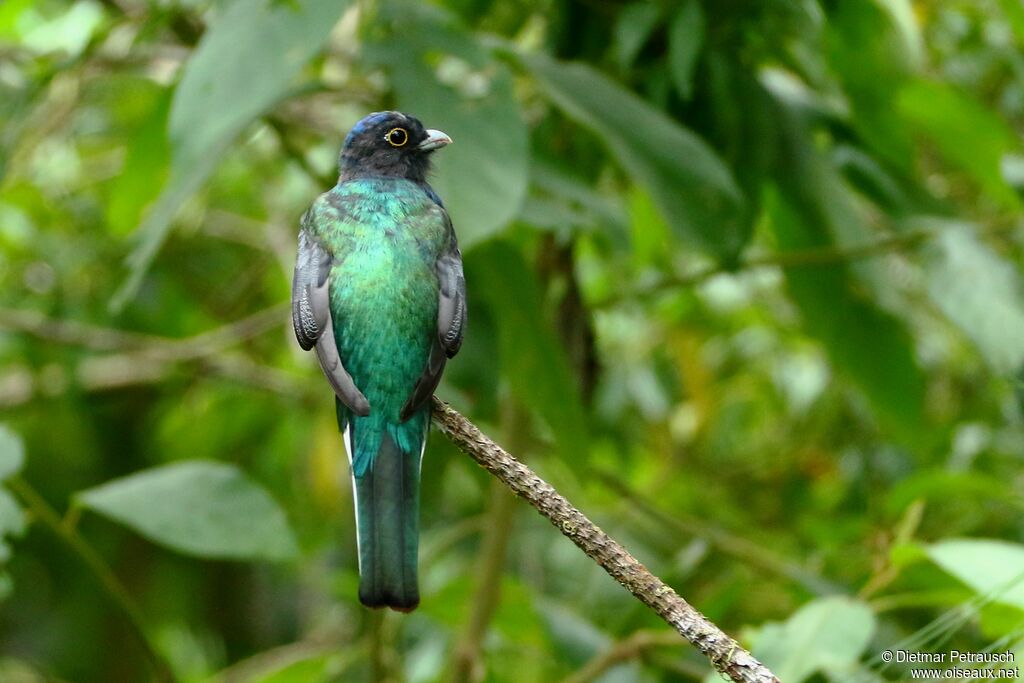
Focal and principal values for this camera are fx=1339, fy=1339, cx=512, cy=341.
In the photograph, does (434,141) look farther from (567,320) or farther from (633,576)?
(633,576)

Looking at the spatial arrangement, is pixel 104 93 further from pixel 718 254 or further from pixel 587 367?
pixel 718 254

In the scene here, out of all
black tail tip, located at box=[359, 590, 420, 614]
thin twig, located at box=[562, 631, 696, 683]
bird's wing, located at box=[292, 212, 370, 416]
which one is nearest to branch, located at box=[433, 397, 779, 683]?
black tail tip, located at box=[359, 590, 420, 614]

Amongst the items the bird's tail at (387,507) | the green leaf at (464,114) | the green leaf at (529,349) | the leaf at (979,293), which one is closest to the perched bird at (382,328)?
the bird's tail at (387,507)

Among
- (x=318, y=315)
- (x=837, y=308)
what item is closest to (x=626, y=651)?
(x=837, y=308)

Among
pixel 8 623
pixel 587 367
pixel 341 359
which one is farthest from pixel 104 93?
pixel 341 359

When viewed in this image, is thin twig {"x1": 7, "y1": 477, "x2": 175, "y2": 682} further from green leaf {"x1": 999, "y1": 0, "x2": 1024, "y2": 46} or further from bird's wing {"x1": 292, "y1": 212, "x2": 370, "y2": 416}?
green leaf {"x1": 999, "y1": 0, "x2": 1024, "y2": 46}

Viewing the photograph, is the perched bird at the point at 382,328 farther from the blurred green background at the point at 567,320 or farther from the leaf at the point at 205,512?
the leaf at the point at 205,512
